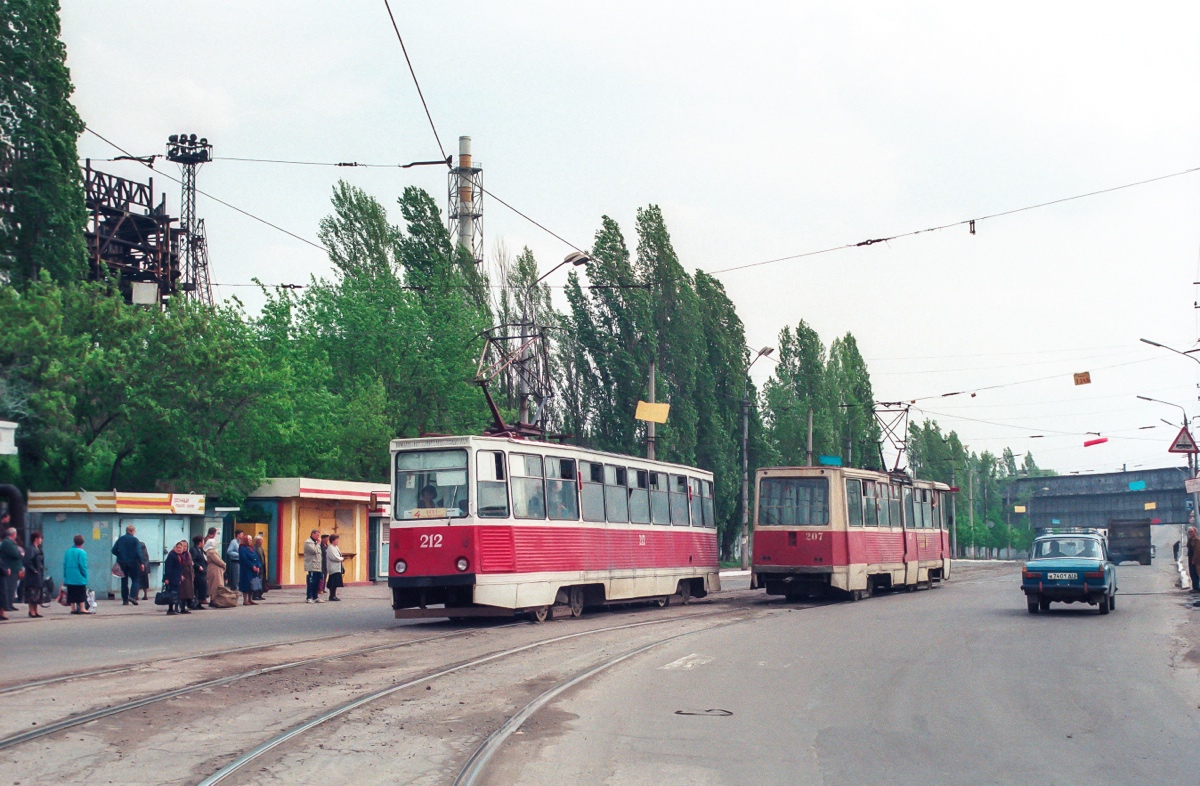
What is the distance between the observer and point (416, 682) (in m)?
12.1

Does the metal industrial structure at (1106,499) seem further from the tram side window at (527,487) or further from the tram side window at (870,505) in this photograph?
the tram side window at (527,487)

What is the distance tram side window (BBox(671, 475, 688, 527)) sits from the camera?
86.3 ft

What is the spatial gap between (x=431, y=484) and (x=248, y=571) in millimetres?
9351

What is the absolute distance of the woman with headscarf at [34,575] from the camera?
2231 centimetres

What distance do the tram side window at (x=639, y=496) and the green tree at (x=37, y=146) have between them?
18.2m

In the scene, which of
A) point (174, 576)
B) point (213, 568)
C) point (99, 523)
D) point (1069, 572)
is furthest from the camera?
point (99, 523)

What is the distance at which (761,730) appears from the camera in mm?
9664

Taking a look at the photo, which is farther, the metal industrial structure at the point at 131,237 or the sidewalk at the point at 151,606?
the metal industrial structure at the point at 131,237

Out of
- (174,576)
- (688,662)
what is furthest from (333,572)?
(688,662)

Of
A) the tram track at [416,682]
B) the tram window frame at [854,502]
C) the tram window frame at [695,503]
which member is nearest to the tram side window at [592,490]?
the tram track at [416,682]

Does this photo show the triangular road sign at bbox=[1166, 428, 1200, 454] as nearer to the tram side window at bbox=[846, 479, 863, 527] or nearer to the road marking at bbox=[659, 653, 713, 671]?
the tram side window at bbox=[846, 479, 863, 527]

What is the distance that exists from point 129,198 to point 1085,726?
50133mm

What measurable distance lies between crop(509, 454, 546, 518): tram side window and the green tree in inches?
744

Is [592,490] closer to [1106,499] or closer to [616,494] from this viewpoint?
[616,494]
